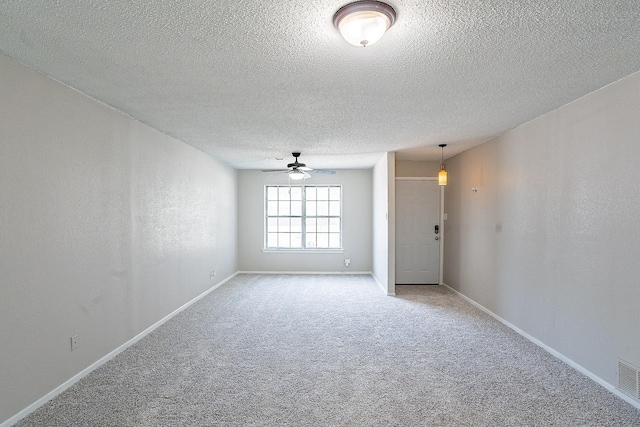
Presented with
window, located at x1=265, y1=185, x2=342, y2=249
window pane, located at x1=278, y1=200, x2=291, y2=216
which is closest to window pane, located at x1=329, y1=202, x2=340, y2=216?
window, located at x1=265, y1=185, x2=342, y2=249

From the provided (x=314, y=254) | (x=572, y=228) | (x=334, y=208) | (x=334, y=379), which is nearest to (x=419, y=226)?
(x=334, y=208)

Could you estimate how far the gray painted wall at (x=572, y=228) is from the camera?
2441mm

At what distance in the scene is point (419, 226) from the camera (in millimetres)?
6348

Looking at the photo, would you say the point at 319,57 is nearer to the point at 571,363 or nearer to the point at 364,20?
the point at 364,20

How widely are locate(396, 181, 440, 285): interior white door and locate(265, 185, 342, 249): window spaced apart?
161 centimetres

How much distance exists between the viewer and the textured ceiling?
5.50ft

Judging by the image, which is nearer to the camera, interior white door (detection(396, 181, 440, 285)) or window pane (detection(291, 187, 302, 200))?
interior white door (detection(396, 181, 440, 285))

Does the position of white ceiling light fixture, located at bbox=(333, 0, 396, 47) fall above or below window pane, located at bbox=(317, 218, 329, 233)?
above

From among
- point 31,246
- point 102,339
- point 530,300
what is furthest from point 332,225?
point 31,246

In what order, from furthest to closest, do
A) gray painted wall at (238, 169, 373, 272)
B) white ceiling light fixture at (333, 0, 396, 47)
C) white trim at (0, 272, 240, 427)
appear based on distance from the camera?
gray painted wall at (238, 169, 373, 272) → white trim at (0, 272, 240, 427) → white ceiling light fixture at (333, 0, 396, 47)

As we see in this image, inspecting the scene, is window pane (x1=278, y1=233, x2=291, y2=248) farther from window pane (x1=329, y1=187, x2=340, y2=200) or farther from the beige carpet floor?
the beige carpet floor

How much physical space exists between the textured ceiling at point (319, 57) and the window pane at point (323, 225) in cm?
397

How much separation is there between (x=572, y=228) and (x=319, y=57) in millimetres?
2636

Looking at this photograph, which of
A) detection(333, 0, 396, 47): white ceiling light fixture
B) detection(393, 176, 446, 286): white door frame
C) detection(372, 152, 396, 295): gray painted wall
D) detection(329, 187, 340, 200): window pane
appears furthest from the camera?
detection(329, 187, 340, 200): window pane
